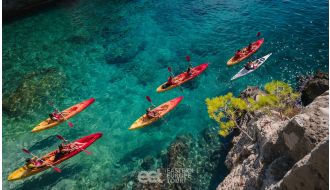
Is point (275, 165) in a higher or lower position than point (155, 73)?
higher

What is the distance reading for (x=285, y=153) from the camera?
523 inches

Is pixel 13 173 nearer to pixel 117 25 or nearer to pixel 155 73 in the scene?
pixel 155 73

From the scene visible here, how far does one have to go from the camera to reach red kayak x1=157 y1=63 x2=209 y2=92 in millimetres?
26656

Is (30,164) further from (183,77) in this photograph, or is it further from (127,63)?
(127,63)

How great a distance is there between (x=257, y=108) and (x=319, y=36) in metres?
17.9

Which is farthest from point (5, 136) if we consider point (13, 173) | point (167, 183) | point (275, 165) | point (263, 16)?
point (263, 16)

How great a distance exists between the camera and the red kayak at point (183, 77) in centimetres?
2666

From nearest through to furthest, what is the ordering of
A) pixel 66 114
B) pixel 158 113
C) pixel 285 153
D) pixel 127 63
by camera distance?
pixel 285 153, pixel 158 113, pixel 66 114, pixel 127 63

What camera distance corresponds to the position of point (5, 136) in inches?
952

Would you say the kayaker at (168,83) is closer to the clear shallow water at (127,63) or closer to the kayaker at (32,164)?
the clear shallow water at (127,63)

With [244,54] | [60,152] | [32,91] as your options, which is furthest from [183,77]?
[32,91]

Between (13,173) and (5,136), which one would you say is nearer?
(13,173)

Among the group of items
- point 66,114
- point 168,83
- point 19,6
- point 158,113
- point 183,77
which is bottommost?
point 66,114

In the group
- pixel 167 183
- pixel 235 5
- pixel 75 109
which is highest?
pixel 235 5
